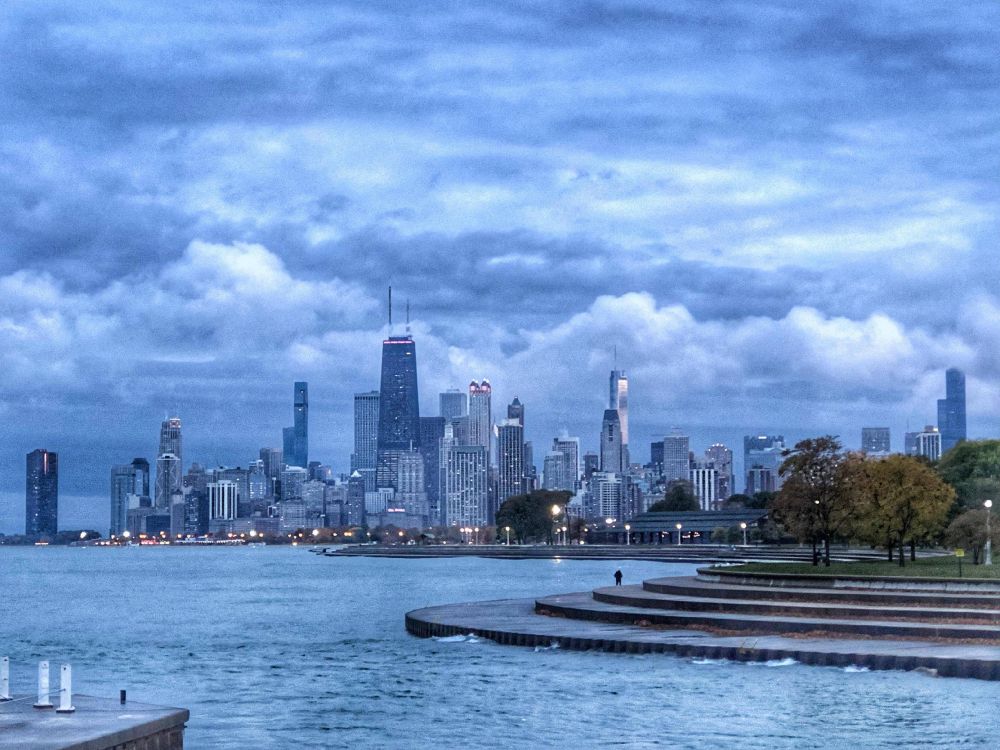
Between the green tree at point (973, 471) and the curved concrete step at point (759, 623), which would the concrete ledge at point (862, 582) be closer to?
the curved concrete step at point (759, 623)

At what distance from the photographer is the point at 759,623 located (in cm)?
4997

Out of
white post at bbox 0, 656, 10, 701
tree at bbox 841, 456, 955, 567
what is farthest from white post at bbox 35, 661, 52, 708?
tree at bbox 841, 456, 955, 567

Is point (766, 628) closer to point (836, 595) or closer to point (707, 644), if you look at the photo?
point (836, 595)

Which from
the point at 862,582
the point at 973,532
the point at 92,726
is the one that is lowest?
the point at 92,726

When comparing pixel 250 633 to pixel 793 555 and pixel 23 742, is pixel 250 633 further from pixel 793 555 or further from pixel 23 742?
pixel 793 555

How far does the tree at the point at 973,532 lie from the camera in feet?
217

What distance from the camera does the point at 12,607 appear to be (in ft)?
326

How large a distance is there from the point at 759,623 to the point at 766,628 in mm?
384

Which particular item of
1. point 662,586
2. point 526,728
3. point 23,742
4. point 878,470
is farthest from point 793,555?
point 23,742

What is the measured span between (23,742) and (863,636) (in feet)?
102

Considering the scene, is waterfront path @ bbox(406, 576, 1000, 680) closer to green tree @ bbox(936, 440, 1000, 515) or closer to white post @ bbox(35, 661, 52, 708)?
white post @ bbox(35, 661, 52, 708)

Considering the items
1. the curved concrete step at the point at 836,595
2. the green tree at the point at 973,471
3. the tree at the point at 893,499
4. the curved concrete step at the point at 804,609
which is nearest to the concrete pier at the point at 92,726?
the curved concrete step at the point at 804,609

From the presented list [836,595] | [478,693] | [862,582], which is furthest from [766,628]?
[478,693]

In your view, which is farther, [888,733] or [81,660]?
[81,660]
